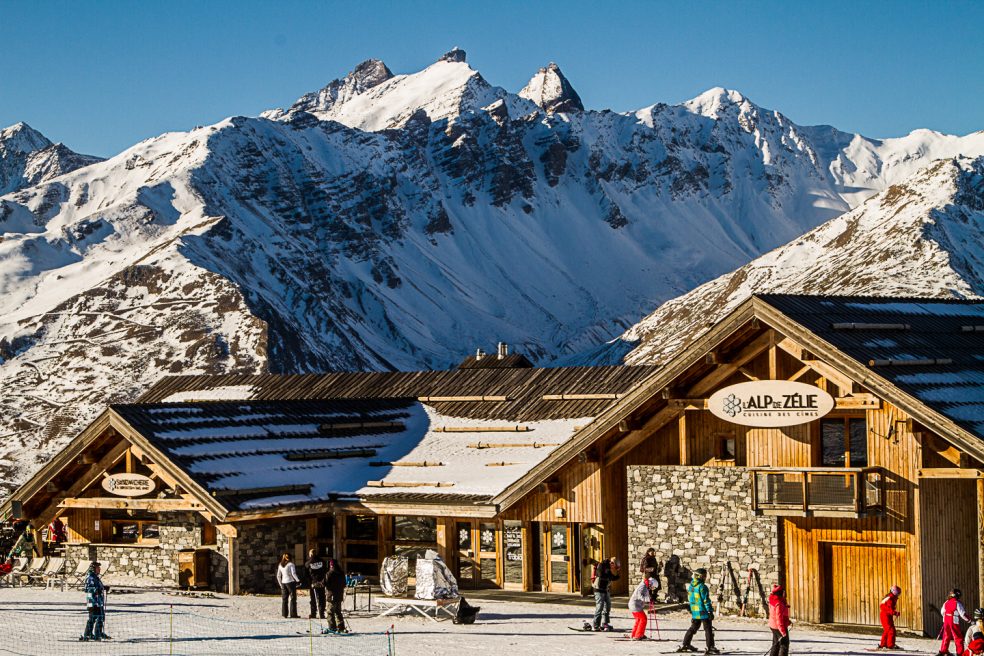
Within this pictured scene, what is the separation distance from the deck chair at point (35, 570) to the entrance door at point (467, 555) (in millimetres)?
10573

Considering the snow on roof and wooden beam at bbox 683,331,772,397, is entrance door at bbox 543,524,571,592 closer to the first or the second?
the snow on roof

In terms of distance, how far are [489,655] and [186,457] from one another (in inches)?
485

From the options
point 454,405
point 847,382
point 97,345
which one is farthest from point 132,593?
point 97,345

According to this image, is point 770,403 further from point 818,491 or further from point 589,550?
point 589,550

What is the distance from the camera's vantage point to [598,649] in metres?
27.5

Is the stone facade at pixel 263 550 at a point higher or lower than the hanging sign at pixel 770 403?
lower

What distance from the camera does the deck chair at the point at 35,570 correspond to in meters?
39.0

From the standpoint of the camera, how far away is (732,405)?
105 feet

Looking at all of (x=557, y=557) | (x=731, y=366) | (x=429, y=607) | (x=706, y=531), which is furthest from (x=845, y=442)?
(x=429, y=607)

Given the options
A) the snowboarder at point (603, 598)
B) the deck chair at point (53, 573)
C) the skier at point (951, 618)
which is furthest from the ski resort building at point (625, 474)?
the snowboarder at point (603, 598)

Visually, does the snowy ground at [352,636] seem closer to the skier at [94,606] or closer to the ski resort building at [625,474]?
the skier at [94,606]

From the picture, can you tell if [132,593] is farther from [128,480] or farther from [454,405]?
[454,405]

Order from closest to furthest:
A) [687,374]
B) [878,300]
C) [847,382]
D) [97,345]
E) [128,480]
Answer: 1. [847,382]
2. [687,374]
3. [878,300]
4. [128,480]
5. [97,345]

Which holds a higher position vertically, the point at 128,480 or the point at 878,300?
the point at 878,300
